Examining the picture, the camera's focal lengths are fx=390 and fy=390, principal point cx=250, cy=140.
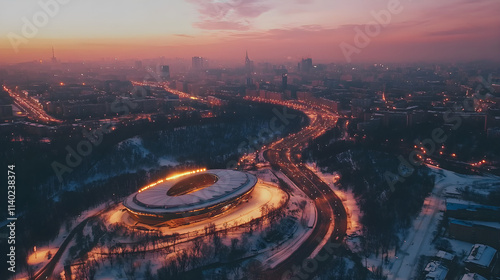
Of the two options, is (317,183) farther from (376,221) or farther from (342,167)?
(376,221)

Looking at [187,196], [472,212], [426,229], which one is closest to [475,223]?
[472,212]

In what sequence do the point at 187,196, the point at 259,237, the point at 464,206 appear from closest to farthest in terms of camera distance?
the point at 259,237, the point at 464,206, the point at 187,196

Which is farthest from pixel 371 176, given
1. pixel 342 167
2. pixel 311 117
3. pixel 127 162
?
pixel 311 117

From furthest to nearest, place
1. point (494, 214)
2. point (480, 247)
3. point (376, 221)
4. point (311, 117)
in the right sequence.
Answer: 1. point (311, 117)
2. point (376, 221)
3. point (494, 214)
4. point (480, 247)

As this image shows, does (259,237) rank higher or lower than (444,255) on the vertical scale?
lower

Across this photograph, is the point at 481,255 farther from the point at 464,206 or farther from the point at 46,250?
the point at 46,250

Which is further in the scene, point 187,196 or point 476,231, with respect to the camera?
point 187,196
